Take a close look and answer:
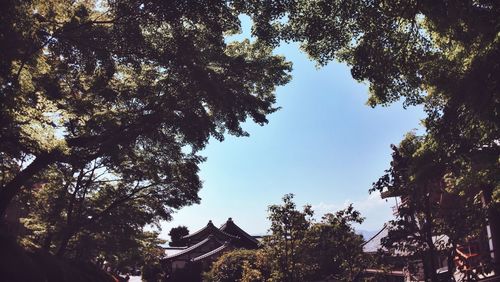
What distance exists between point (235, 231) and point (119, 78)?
30.1m

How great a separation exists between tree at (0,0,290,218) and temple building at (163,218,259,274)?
1769 centimetres

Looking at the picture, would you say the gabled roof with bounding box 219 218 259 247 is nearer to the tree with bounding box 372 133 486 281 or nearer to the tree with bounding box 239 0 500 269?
the tree with bounding box 239 0 500 269

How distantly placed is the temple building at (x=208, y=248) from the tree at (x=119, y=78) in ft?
58.1

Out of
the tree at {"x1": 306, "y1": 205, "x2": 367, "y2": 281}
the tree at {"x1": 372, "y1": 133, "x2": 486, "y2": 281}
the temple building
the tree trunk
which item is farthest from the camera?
the temple building

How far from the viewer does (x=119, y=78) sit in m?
15.0

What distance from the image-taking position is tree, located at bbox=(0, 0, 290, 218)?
9469mm

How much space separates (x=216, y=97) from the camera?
1219cm

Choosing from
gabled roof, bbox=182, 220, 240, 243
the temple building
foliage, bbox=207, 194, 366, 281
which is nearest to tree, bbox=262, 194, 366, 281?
foliage, bbox=207, 194, 366, 281

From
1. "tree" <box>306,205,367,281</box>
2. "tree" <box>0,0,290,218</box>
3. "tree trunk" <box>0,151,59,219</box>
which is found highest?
"tree" <box>0,0,290,218</box>

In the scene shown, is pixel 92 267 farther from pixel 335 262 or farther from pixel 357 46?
pixel 357 46

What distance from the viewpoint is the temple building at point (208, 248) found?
32438 mm

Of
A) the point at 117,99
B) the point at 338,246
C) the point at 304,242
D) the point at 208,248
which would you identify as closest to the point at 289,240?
the point at 304,242

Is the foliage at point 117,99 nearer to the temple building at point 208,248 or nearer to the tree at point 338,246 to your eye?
the tree at point 338,246

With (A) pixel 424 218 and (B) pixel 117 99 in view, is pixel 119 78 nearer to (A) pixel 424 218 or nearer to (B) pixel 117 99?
(B) pixel 117 99
